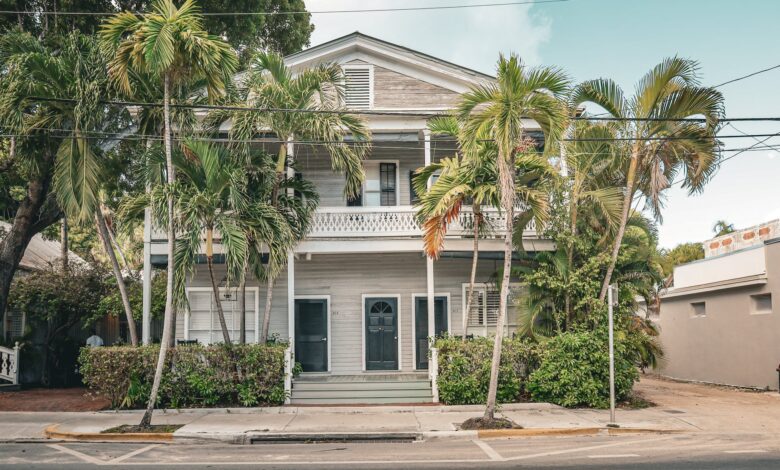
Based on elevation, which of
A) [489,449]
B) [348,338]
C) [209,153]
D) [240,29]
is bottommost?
[489,449]

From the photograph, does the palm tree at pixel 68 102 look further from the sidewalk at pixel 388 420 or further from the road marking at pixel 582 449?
the road marking at pixel 582 449

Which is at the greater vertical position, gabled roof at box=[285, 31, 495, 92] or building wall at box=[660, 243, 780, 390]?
gabled roof at box=[285, 31, 495, 92]

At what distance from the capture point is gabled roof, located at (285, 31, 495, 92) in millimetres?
18641

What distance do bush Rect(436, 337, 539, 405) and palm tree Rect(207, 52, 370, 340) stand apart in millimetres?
4329

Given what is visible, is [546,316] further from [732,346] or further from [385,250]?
[732,346]

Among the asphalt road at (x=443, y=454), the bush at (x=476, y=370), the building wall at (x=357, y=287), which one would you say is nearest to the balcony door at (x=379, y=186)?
the building wall at (x=357, y=287)

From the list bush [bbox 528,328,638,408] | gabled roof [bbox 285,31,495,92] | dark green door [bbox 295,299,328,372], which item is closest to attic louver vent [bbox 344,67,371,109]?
gabled roof [bbox 285,31,495,92]

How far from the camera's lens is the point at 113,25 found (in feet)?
43.9

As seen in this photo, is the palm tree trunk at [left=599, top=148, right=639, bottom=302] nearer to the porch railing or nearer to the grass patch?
the grass patch

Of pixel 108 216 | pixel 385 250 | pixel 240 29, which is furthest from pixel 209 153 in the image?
pixel 108 216

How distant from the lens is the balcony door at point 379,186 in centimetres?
1966

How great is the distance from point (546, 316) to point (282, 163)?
7.12m

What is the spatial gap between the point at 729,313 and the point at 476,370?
11.0 meters

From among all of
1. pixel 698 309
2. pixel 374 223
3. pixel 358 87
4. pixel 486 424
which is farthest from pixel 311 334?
pixel 698 309
